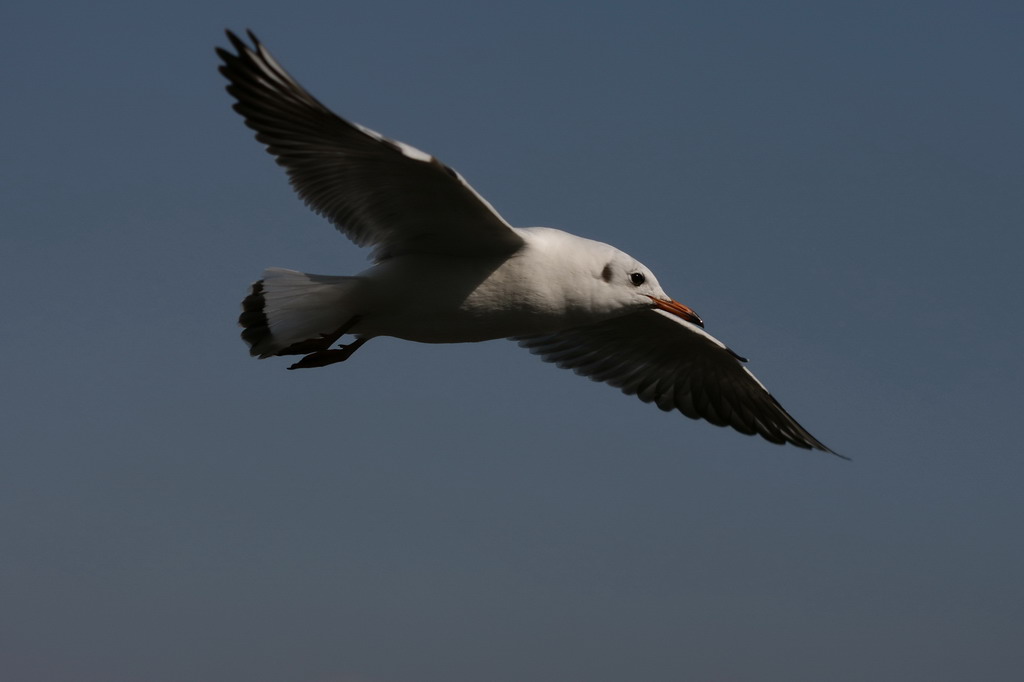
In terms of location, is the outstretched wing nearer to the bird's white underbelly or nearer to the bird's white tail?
the bird's white underbelly

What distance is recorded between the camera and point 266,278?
7844 mm

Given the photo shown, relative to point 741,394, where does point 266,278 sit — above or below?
below

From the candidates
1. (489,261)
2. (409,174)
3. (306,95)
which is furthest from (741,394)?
(306,95)

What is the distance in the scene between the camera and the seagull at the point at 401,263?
6.91 metres

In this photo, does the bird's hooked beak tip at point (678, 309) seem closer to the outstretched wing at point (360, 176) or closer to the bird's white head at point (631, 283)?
the bird's white head at point (631, 283)

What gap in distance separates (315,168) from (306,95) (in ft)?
2.36

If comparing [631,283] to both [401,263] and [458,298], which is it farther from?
[401,263]

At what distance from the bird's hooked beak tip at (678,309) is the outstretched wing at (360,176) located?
116 centimetres

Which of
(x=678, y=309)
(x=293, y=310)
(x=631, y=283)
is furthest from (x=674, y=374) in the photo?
(x=293, y=310)

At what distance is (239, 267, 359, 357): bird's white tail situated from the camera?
7.69 metres

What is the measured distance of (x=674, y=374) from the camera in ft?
33.2

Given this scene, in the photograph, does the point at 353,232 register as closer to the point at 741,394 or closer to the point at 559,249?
the point at 559,249

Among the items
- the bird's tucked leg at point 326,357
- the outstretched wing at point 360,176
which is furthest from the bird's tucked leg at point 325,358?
the outstretched wing at point 360,176

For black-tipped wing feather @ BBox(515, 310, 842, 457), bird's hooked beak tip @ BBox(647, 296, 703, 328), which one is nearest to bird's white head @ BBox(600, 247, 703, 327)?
bird's hooked beak tip @ BBox(647, 296, 703, 328)
